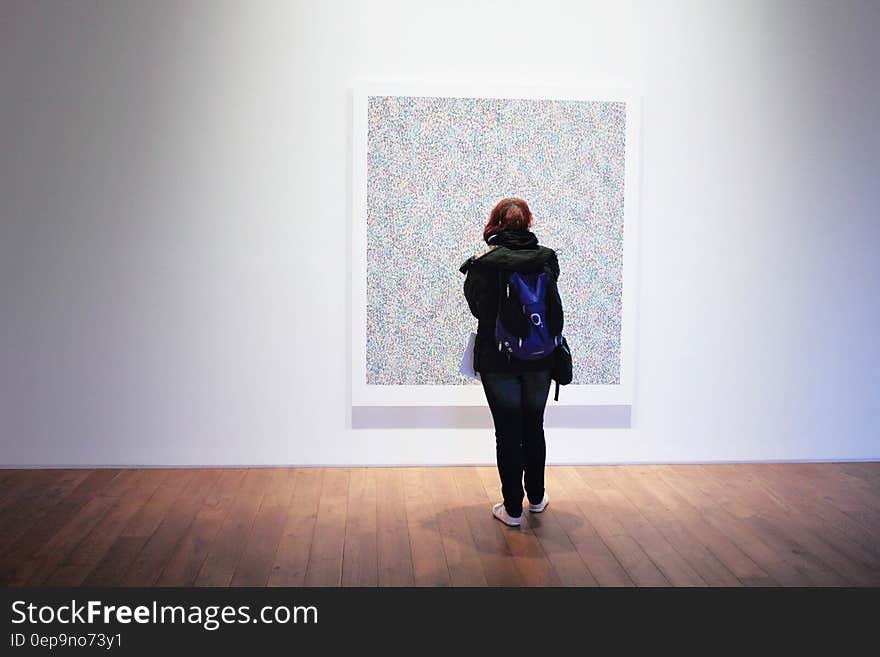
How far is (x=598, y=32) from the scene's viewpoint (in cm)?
536

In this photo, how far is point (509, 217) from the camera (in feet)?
13.9

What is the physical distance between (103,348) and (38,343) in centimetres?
34

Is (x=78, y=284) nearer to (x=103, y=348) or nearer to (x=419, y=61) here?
(x=103, y=348)

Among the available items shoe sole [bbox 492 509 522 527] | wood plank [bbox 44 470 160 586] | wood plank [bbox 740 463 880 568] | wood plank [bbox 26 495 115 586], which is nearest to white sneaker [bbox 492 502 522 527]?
shoe sole [bbox 492 509 522 527]

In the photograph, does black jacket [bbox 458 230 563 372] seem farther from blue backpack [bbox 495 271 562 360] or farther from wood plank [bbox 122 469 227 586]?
wood plank [bbox 122 469 227 586]

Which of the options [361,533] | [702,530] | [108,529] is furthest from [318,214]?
[702,530]

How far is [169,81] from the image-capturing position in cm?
519

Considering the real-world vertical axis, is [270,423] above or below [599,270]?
below

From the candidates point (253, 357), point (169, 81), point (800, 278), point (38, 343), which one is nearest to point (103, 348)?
point (38, 343)

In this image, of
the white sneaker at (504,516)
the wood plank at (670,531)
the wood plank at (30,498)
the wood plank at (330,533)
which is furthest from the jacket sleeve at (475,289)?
the wood plank at (30,498)
